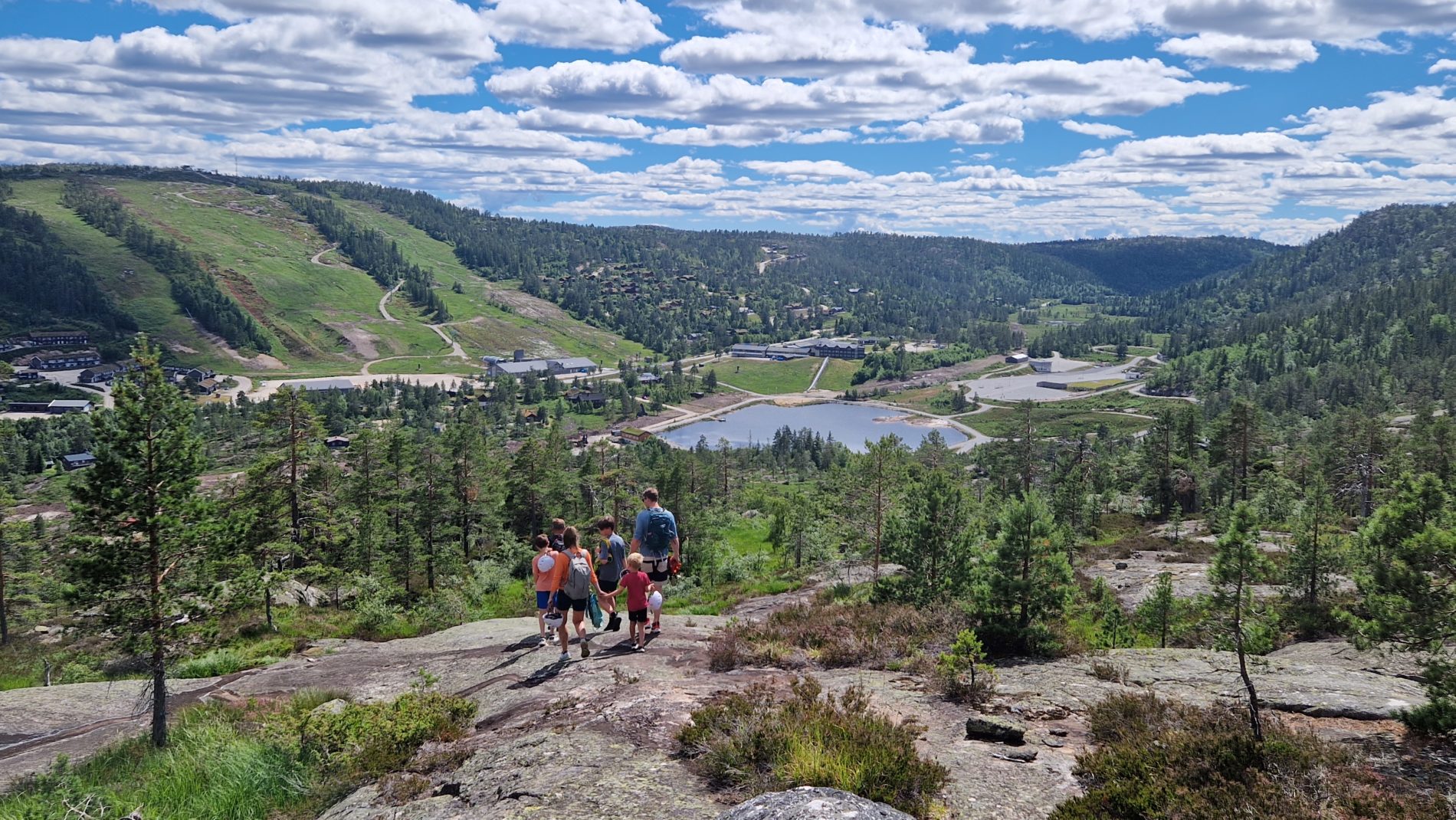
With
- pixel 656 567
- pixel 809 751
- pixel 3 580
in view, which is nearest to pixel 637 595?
pixel 656 567

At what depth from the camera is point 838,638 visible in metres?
16.7

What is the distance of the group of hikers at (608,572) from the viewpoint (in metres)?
15.3

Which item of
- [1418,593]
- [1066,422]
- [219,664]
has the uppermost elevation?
[1418,593]

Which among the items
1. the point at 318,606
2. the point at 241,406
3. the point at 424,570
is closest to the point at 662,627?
the point at 318,606

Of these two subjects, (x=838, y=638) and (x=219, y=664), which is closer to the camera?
(x=838, y=638)

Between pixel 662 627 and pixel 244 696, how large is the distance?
9.26 m

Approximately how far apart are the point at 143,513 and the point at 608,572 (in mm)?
8561

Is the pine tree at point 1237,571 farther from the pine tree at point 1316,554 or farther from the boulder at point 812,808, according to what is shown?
the pine tree at point 1316,554

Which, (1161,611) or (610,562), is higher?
(610,562)

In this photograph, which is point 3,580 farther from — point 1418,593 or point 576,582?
point 1418,593

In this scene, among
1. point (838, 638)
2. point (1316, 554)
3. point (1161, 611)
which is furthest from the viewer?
point (1316, 554)

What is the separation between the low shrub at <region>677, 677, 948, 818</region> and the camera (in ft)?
28.3

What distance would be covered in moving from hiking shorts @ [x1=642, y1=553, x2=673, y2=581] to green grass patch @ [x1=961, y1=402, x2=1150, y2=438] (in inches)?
5674

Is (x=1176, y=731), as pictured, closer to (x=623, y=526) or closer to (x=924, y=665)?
(x=924, y=665)
